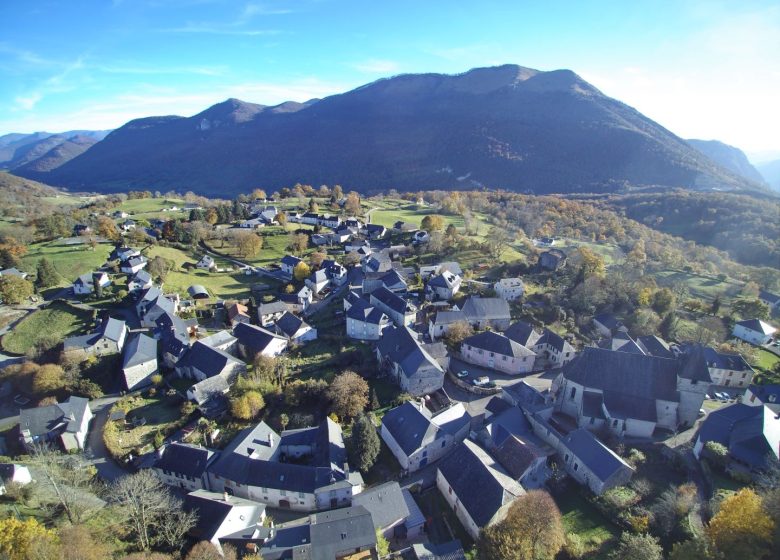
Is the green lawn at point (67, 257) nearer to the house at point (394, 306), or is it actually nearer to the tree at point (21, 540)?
the house at point (394, 306)

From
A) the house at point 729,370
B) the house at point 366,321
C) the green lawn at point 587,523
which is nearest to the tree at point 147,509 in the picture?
the green lawn at point 587,523

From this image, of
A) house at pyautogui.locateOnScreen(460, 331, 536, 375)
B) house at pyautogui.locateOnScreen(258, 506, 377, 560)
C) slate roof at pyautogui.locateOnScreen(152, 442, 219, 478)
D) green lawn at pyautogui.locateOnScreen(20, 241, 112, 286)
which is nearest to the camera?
house at pyautogui.locateOnScreen(258, 506, 377, 560)

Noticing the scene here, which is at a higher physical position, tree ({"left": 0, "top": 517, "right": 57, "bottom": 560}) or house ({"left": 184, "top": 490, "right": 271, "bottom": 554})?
tree ({"left": 0, "top": 517, "right": 57, "bottom": 560})

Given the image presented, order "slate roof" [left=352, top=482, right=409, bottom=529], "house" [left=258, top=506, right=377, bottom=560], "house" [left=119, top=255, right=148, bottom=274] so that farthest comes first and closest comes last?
"house" [left=119, top=255, right=148, bottom=274] → "slate roof" [left=352, top=482, right=409, bottom=529] → "house" [left=258, top=506, right=377, bottom=560]

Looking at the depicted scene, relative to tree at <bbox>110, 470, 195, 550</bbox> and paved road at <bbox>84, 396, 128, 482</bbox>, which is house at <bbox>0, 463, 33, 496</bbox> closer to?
paved road at <bbox>84, 396, 128, 482</bbox>

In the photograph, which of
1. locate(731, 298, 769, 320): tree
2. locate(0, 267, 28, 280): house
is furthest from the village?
locate(731, 298, 769, 320): tree

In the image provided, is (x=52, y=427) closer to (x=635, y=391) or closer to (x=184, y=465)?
(x=184, y=465)
